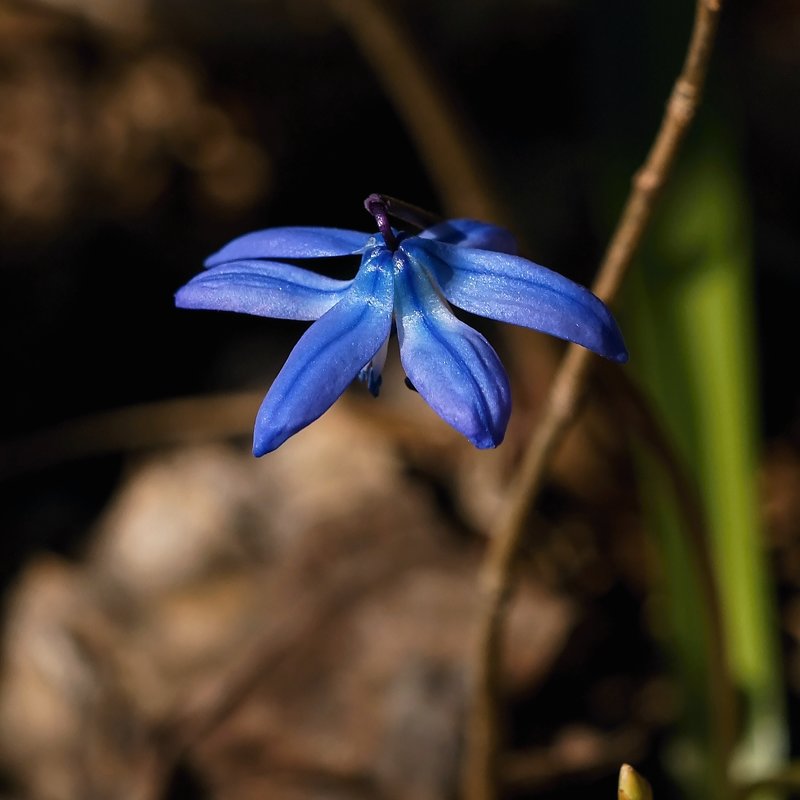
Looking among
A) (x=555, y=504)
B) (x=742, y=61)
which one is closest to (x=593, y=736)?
(x=555, y=504)

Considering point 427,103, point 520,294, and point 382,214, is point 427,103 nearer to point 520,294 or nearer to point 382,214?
point 382,214

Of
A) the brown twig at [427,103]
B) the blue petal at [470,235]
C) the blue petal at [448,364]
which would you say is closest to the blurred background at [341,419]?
the brown twig at [427,103]

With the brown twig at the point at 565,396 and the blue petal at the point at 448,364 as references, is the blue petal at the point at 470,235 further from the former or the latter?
the brown twig at the point at 565,396

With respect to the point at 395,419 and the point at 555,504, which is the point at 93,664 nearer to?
the point at 395,419

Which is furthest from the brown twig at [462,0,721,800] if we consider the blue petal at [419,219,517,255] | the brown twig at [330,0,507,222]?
the brown twig at [330,0,507,222]

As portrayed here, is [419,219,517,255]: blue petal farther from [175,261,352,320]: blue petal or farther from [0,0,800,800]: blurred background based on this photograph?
[0,0,800,800]: blurred background
